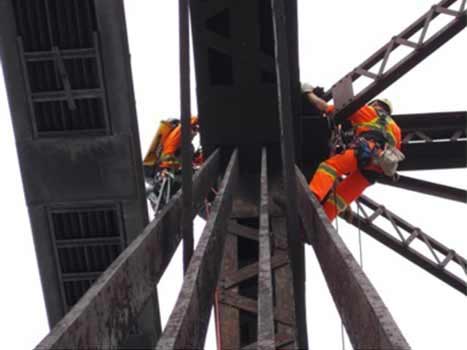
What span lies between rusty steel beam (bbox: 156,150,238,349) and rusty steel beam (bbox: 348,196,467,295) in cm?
528

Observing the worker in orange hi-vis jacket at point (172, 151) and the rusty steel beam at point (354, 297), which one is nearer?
the rusty steel beam at point (354, 297)

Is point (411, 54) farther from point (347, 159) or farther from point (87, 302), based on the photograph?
point (87, 302)

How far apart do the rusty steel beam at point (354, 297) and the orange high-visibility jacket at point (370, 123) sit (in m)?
3.68

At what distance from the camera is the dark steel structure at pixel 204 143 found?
5102 millimetres

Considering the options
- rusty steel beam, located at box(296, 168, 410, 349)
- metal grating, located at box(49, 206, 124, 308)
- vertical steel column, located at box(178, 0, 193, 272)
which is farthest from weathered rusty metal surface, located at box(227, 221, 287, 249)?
rusty steel beam, located at box(296, 168, 410, 349)

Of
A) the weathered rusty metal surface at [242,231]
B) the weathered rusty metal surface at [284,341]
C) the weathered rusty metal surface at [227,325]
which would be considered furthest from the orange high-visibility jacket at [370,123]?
the weathered rusty metal surface at [284,341]

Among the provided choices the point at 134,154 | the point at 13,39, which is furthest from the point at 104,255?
the point at 13,39

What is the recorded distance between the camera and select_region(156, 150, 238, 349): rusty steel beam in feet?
8.46

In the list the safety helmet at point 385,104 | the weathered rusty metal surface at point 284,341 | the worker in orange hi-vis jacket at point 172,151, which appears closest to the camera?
the weathered rusty metal surface at point 284,341

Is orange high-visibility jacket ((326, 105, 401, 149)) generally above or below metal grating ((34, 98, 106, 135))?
below

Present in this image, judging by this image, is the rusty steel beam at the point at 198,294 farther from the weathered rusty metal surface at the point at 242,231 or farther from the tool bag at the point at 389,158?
the tool bag at the point at 389,158

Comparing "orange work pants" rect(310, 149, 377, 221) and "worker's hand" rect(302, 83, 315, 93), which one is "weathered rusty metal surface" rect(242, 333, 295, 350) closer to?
"orange work pants" rect(310, 149, 377, 221)

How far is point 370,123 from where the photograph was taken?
776cm

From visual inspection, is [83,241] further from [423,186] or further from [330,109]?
[423,186]
